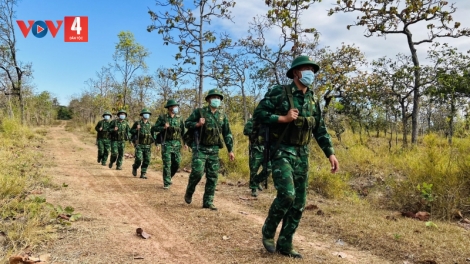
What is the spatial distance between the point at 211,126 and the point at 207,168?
2.67 feet

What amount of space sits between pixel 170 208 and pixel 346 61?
1797cm

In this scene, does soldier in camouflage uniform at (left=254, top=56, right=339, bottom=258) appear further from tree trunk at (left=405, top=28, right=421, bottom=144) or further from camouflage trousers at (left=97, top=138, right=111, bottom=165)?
tree trunk at (left=405, top=28, right=421, bottom=144)

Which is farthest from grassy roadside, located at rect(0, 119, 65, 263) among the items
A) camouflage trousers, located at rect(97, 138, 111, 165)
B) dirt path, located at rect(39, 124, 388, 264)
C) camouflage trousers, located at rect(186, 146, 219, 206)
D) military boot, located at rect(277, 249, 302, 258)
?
camouflage trousers, located at rect(97, 138, 111, 165)

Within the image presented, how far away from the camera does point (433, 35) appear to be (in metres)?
15.2

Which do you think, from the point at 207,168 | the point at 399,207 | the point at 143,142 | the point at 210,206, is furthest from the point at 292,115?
the point at 143,142

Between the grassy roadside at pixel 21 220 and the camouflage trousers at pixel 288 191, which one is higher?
the camouflage trousers at pixel 288 191

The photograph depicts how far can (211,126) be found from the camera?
658 cm

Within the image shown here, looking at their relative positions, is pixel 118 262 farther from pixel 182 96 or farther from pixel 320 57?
pixel 182 96

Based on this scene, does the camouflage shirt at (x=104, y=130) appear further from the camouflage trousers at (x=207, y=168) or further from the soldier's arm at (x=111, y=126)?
the camouflage trousers at (x=207, y=168)

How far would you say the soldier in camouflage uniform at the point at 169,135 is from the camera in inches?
350

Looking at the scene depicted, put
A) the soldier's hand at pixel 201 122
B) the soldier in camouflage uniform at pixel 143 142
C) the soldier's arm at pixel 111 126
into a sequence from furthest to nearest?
the soldier's arm at pixel 111 126 < the soldier in camouflage uniform at pixel 143 142 < the soldier's hand at pixel 201 122

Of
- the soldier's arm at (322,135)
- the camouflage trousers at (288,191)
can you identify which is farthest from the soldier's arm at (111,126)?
the soldier's arm at (322,135)

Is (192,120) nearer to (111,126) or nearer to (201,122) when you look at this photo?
(201,122)

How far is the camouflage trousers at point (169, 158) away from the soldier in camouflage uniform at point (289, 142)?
Answer: 5.22 meters
